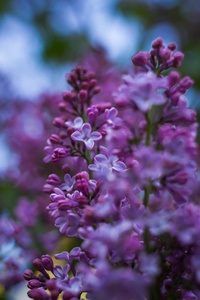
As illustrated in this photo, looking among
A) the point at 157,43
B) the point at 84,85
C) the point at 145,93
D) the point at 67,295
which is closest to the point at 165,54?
the point at 157,43

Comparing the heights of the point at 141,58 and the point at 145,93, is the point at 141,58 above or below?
above

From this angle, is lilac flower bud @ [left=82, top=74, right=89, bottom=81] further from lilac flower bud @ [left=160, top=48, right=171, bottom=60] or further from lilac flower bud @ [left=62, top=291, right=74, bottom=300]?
lilac flower bud @ [left=62, top=291, right=74, bottom=300]

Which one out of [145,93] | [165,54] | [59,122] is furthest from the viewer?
[59,122]

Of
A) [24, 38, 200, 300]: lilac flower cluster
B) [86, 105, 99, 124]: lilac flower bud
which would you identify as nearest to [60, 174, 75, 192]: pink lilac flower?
[24, 38, 200, 300]: lilac flower cluster

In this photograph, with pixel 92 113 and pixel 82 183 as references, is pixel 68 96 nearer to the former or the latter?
pixel 92 113

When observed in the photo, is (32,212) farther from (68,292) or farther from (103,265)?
(103,265)

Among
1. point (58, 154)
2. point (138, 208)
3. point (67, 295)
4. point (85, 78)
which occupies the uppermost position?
point (85, 78)

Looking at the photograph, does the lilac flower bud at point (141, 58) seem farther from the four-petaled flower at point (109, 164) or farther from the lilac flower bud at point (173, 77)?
the four-petaled flower at point (109, 164)

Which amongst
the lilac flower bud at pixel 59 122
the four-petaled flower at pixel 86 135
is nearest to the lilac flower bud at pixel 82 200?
the four-petaled flower at pixel 86 135
